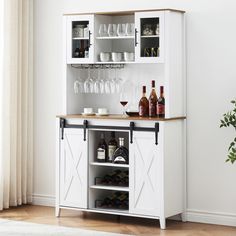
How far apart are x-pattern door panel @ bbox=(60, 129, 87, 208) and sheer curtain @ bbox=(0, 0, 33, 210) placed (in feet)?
2.40

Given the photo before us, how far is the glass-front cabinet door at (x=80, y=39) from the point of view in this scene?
6.43 m

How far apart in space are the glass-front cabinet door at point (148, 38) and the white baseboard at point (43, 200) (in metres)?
1.94

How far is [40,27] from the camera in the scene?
712cm

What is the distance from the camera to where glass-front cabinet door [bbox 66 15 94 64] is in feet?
21.1

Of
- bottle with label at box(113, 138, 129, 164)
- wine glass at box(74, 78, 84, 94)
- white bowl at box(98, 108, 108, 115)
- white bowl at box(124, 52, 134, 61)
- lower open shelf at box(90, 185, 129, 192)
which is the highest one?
white bowl at box(124, 52, 134, 61)

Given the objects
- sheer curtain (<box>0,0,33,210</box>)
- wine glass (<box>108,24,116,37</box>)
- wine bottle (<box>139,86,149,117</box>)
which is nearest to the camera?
wine bottle (<box>139,86,149,117</box>)

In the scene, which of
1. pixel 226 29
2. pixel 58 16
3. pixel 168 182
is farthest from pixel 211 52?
pixel 58 16

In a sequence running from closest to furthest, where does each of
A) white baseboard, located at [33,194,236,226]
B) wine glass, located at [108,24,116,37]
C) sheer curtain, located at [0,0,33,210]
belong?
white baseboard, located at [33,194,236,226]
wine glass, located at [108,24,116,37]
sheer curtain, located at [0,0,33,210]

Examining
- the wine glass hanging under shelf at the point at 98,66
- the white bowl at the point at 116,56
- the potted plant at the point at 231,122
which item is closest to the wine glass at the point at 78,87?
the wine glass hanging under shelf at the point at 98,66

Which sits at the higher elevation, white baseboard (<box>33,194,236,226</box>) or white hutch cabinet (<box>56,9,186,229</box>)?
white hutch cabinet (<box>56,9,186,229</box>)

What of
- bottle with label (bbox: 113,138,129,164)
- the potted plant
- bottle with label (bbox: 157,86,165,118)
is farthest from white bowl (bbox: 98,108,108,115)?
the potted plant

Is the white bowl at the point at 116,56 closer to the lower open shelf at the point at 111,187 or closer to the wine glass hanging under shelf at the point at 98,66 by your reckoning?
the wine glass hanging under shelf at the point at 98,66

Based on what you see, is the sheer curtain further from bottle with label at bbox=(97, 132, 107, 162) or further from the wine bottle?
the wine bottle

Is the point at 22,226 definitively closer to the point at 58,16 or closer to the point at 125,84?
the point at 125,84
